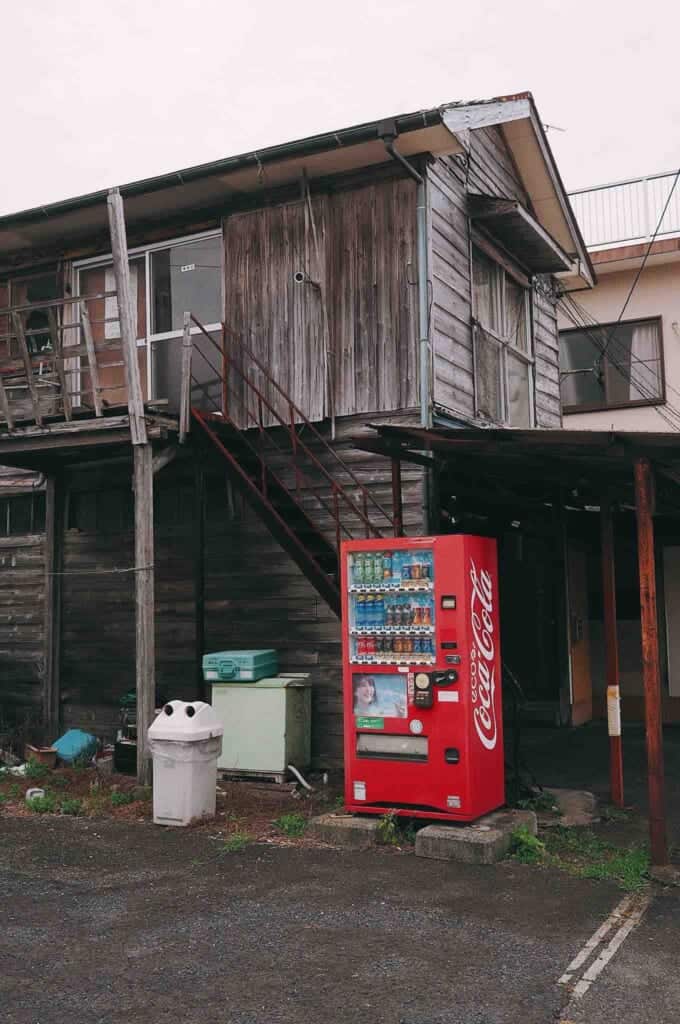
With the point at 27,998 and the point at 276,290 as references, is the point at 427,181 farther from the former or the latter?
the point at 27,998

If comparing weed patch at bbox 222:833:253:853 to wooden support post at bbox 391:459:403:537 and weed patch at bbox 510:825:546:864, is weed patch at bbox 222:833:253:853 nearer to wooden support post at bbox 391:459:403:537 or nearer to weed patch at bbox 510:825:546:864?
weed patch at bbox 510:825:546:864

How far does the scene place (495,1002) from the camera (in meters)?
4.59

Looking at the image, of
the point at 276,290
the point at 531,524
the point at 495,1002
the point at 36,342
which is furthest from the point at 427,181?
the point at 495,1002

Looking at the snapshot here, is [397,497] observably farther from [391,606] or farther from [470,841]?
[470,841]

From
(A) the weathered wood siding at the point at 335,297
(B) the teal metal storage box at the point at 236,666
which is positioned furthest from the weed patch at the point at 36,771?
(A) the weathered wood siding at the point at 335,297

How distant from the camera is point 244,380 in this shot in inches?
424

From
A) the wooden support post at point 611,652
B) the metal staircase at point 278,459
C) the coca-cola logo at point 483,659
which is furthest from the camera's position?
the metal staircase at point 278,459

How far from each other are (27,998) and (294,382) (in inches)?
279

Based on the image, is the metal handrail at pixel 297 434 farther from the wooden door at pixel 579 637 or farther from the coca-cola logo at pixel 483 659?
the wooden door at pixel 579 637

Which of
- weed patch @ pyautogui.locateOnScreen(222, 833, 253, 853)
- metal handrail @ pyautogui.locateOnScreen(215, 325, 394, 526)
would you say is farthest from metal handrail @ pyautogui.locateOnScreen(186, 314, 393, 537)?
weed patch @ pyautogui.locateOnScreen(222, 833, 253, 853)

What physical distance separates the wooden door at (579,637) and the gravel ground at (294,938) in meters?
7.14

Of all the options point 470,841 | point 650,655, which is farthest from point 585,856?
point 650,655

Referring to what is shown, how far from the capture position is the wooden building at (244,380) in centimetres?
988

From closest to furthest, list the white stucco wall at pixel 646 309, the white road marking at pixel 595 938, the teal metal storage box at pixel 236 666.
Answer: the white road marking at pixel 595 938
the teal metal storage box at pixel 236 666
the white stucco wall at pixel 646 309
